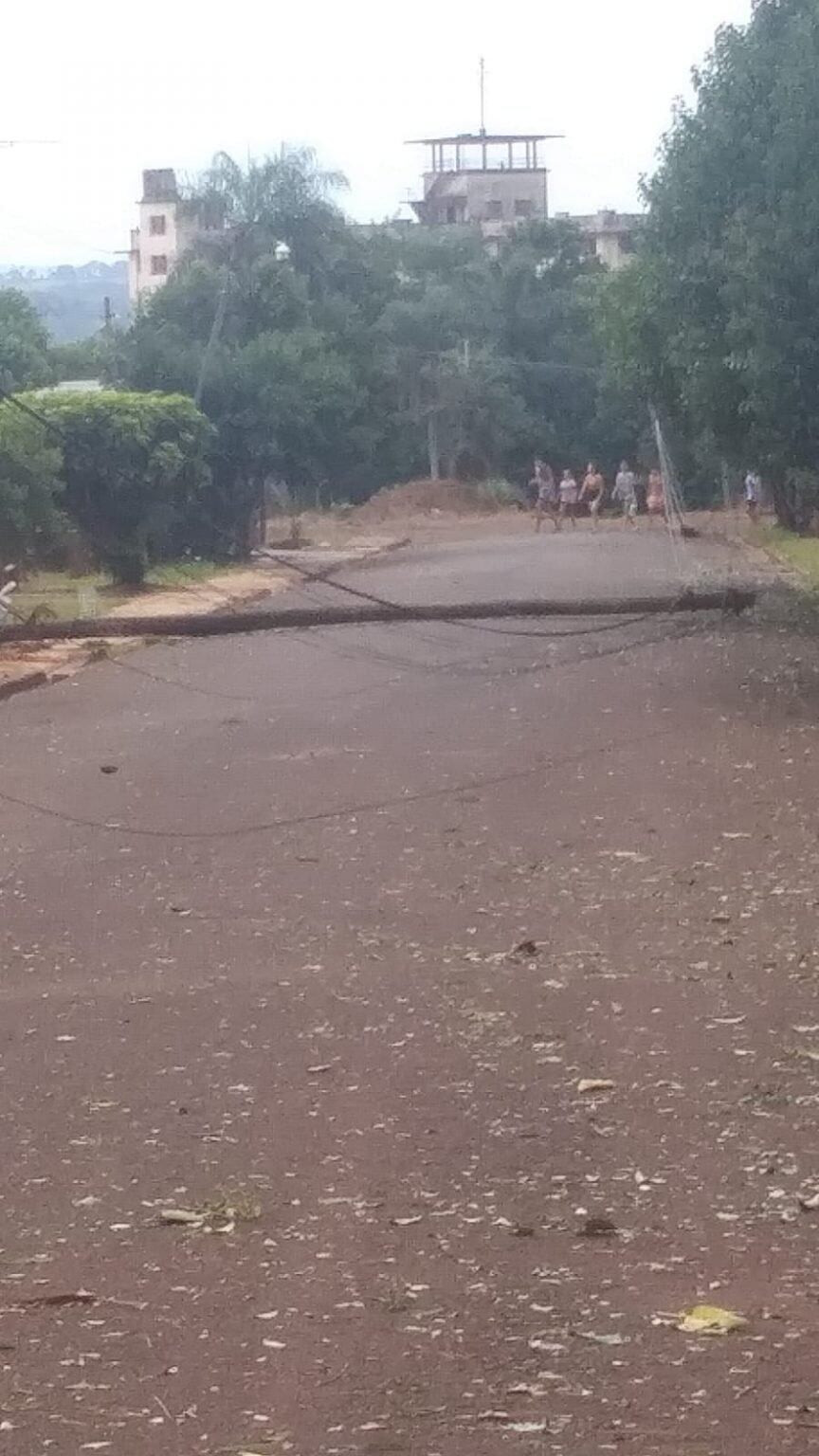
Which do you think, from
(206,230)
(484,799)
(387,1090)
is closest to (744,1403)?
(387,1090)

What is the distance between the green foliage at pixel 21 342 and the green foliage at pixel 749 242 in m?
37.1

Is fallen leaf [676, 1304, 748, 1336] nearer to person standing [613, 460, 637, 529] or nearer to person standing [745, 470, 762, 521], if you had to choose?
person standing [745, 470, 762, 521]

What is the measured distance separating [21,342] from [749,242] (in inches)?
1954

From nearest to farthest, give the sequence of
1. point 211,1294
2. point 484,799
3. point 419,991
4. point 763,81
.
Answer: point 211,1294 < point 419,991 < point 484,799 < point 763,81

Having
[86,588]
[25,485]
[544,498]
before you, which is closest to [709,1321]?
[25,485]

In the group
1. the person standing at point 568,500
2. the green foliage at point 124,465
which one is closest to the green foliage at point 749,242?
the green foliage at point 124,465

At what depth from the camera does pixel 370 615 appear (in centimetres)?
2800

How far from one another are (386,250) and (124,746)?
63.6 m

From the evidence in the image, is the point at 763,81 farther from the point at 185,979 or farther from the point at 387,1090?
the point at 387,1090

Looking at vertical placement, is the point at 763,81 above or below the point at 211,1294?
above

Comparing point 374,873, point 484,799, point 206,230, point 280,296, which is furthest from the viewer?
point 206,230

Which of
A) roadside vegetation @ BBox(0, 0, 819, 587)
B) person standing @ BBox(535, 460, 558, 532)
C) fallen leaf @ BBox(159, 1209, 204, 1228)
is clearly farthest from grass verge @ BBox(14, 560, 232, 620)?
fallen leaf @ BBox(159, 1209, 204, 1228)

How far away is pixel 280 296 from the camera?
58156 mm

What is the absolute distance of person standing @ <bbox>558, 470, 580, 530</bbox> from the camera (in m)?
60.4
